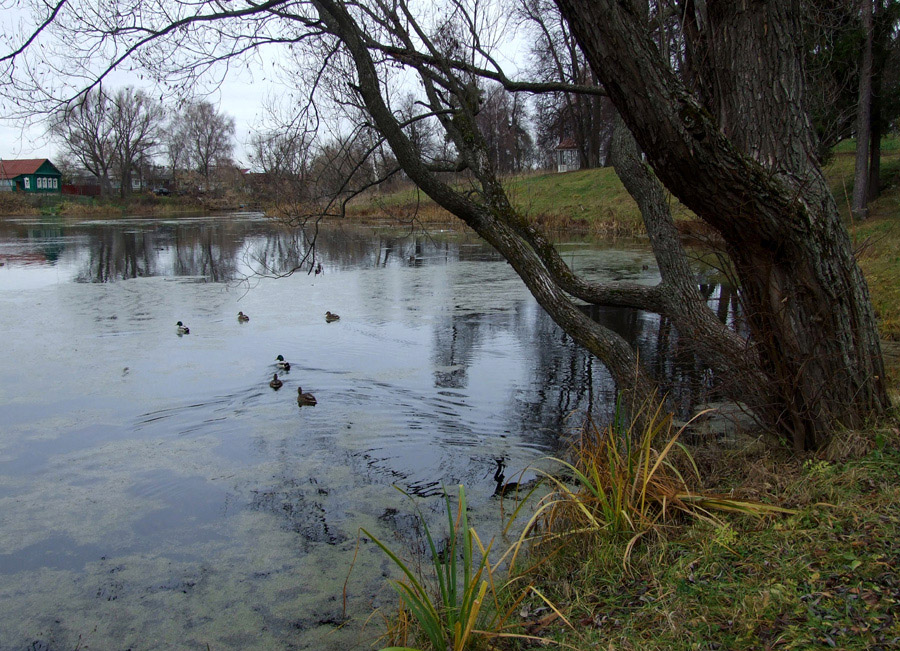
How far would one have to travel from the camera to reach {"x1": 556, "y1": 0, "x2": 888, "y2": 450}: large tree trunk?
4.00 m

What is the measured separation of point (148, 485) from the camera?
600cm

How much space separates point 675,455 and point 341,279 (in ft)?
44.6

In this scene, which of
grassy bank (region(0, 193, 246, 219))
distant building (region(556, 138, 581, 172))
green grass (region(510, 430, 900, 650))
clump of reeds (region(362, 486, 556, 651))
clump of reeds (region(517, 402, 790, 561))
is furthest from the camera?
grassy bank (region(0, 193, 246, 219))

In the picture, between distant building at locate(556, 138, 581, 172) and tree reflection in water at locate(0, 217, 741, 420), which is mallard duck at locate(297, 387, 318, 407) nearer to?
tree reflection in water at locate(0, 217, 741, 420)

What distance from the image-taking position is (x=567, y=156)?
53.5 m

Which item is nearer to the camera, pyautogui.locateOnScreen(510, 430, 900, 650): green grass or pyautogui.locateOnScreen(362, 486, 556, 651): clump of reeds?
pyautogui.locateOnScreen(510, 430, 900, 650): green grass

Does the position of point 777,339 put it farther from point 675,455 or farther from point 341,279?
point 341,279

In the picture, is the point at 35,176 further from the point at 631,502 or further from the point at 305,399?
the point at 631,502

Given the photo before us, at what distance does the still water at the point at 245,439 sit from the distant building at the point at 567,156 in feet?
124

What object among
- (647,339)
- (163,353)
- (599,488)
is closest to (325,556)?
(599,488)

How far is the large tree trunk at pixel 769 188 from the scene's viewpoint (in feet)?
13.1

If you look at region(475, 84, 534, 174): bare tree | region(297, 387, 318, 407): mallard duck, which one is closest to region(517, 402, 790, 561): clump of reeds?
region(475, 84, 534, 174): bare tree

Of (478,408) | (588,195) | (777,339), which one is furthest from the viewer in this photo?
(588,195)

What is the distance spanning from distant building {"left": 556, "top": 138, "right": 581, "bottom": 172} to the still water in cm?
3794
